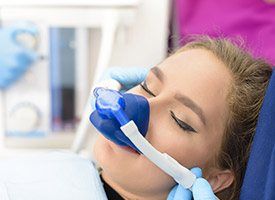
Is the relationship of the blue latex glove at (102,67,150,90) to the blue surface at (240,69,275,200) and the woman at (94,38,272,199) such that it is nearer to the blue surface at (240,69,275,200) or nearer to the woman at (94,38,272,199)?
the woman at (94,38,272,199)

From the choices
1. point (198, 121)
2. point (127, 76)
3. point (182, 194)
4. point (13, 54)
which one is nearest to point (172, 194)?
point (182, 194)

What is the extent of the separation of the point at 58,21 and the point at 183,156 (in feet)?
1.87

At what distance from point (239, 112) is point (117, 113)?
0.29 metres

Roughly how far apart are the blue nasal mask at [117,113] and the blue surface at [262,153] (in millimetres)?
204

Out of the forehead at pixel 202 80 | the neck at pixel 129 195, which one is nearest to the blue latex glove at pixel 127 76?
the forehead at pixel 202 80

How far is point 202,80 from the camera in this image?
1.01 meters

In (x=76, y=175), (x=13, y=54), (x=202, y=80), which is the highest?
(x=202, y=80)

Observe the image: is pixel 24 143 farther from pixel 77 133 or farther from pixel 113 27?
pixel 113 27

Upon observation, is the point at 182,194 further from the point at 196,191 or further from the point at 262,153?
the point at 262,153

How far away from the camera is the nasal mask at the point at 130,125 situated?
2.85ft

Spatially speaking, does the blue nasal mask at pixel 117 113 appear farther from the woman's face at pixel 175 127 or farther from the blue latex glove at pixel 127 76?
the blue latex glove at pixel 127 76

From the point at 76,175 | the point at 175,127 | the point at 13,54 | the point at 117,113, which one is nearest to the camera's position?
the point at 117,113

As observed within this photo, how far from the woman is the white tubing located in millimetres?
39

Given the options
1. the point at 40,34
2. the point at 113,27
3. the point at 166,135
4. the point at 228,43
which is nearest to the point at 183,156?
the point at 166,135
